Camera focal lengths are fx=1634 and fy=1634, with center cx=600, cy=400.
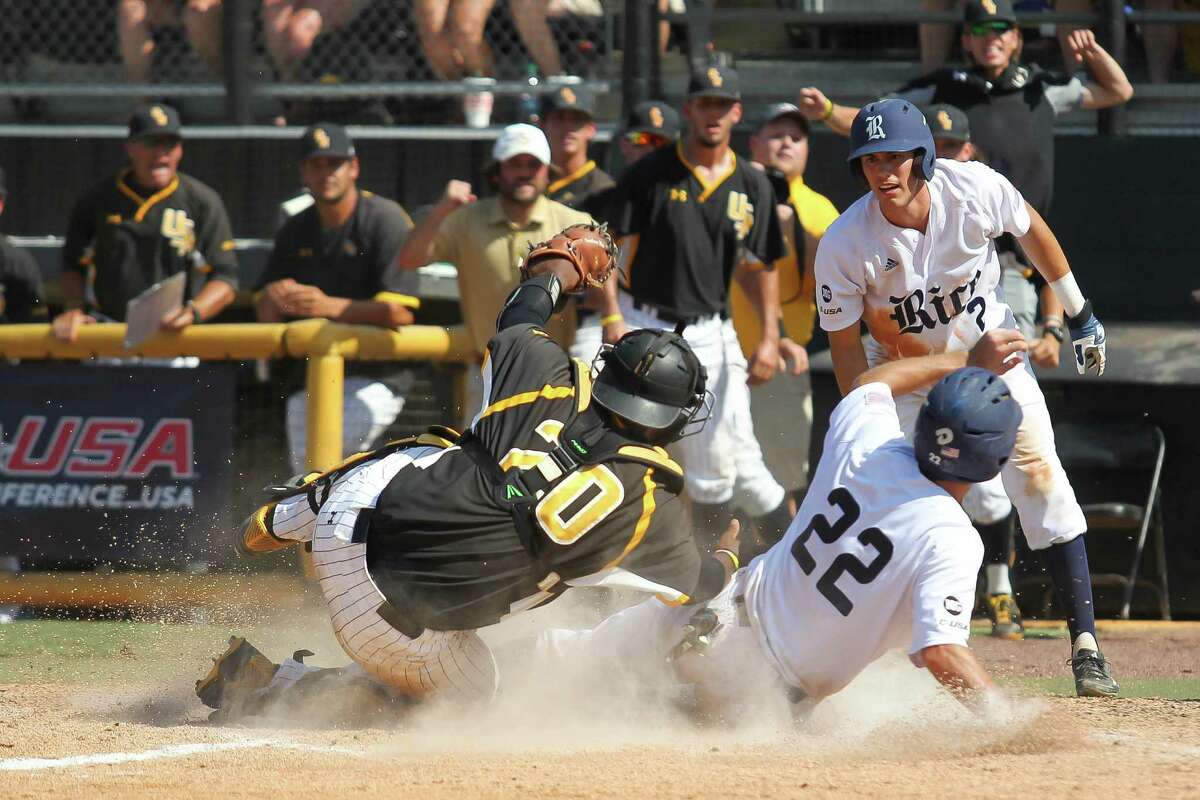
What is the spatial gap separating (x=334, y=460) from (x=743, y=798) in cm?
409

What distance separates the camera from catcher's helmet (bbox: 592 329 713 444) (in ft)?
14.8

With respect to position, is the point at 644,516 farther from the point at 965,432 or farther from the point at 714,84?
the point at 714,84

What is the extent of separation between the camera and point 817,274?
208 inches

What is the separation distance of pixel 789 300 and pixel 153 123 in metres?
3.23

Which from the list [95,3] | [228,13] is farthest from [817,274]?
[95,3]

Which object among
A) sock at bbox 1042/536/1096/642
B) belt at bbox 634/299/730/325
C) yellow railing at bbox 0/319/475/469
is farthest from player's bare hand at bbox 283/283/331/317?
sock at bbox 1042/536/1096/642

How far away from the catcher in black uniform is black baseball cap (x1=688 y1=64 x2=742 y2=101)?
2.86 m

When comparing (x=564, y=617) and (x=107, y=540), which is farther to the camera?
(x=107, y=540)

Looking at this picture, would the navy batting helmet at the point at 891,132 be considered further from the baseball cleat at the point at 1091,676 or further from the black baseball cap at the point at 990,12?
the black baseball cap at the point at 990,12

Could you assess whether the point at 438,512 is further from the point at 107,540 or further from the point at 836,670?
the point at 107,540

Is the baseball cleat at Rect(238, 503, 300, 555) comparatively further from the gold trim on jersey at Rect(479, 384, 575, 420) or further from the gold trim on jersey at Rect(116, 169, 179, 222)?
the gold trim on jersey at Rect(116, 169, 179, 222)

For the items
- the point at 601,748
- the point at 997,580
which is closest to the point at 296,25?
the point at 997,580

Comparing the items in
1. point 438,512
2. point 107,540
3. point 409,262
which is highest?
point 438,512

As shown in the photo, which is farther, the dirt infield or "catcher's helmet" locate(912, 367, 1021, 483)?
"catcher's helmet" locate(912, 367, 1021, 483)
